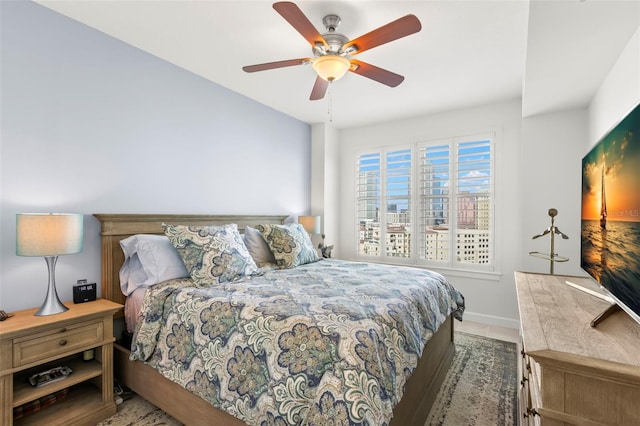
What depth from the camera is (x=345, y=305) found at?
1.66m

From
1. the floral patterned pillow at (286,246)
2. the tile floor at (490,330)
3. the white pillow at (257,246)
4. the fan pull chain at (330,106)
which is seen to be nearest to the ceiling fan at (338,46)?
the fan pull chain at (330,106)

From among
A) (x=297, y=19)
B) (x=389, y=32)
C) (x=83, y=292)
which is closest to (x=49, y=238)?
(x=83, y=292)

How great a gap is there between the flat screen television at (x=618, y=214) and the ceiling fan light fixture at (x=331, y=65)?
1479 mm

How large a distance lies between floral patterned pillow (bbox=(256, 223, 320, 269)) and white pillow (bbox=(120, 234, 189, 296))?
856 millimetres

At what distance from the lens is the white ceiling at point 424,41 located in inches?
71.9

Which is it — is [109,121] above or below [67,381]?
above

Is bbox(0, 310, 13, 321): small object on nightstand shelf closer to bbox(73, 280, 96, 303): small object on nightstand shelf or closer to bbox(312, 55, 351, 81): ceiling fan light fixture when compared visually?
bbox(73, 280, 96, 303): small object on nightstand shelf

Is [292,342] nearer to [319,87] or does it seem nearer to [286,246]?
[286,246]

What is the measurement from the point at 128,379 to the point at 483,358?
9.57ft

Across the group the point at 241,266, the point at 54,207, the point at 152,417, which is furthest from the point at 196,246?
the point at 152,417

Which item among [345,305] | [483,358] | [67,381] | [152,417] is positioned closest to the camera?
[345,305]

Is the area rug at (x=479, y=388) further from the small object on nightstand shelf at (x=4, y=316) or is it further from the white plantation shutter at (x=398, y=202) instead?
the small object on nightstand shelf at (x=4, y=316)

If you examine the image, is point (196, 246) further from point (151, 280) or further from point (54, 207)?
point (54, 207)

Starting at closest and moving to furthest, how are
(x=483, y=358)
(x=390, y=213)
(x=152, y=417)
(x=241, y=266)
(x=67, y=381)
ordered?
(x=67, y=381)
(x=152, y=417)
(x=241, y=266)
(x=483, y=358)
(x=390, y=213)
